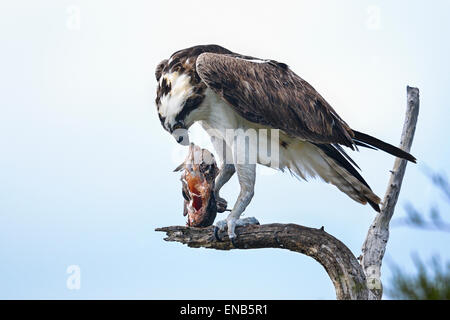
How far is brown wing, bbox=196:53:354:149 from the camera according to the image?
18.0ft

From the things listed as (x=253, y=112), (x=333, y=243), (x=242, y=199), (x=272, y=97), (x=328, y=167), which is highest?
(x=272, y=97)

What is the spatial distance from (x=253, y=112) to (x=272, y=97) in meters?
0.26

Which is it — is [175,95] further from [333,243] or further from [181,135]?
[333,243]

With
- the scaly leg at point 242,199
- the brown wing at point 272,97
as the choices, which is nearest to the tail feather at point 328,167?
the brown wing at point 272,97

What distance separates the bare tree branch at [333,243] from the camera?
201 inches

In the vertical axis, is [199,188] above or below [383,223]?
above

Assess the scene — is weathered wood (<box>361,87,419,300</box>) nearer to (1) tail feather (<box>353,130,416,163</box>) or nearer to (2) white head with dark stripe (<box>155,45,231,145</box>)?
(1) tail feather (<box>353,130,416,163</box>)

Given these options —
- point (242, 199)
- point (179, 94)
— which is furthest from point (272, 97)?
point (242, 199)

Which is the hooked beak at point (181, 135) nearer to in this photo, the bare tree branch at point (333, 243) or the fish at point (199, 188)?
the fish at point (199, 188)

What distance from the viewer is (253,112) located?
5500 millimetres

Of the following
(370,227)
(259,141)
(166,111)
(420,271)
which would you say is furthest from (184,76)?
(420,271)

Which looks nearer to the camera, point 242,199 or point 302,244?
point 302,244

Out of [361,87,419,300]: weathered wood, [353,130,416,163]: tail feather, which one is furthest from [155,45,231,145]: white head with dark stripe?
[361,87,419,300]: weathered wood
